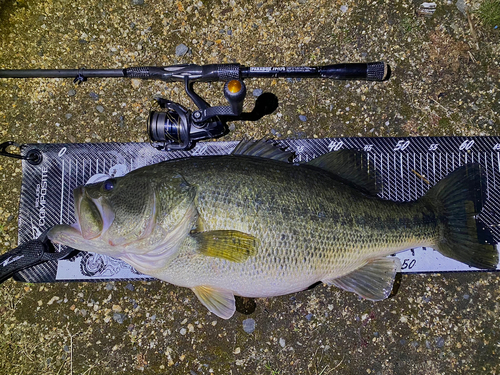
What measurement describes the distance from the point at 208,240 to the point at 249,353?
125cm

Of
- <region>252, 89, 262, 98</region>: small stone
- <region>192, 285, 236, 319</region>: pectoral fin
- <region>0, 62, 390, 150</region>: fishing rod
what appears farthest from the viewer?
<region>252, 89, 262, 98</region>: small stone

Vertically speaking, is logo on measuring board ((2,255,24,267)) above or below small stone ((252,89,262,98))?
below

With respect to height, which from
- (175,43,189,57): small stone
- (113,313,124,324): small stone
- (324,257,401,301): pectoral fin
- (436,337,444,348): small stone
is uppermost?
(175,43,189,57): small stone

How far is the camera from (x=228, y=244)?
206cm

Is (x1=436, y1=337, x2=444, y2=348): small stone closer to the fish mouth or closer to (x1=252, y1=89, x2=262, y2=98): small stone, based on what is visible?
(x1=252, y1=89, x2=262, y2=98): small stone

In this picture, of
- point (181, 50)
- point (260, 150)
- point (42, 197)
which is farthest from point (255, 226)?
point (42, 197)

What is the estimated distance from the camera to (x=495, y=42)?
2.92 m

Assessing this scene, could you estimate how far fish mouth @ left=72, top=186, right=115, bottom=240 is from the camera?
2.04 metres

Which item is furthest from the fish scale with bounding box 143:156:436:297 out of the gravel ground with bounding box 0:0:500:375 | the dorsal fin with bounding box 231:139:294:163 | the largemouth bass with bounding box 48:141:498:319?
the gravel ground with bounding box 0:0:500:375

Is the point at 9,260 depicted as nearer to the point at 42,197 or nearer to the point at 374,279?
the point at 42,197

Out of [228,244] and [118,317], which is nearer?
[228,244]

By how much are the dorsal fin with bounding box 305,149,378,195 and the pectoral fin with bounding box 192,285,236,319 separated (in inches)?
45.3

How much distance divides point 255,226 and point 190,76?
1359 millimetres

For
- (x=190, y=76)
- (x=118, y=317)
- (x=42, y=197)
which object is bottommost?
(x=118, y=317)
